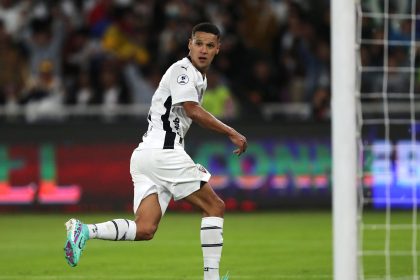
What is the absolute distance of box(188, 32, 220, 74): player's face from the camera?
846cm

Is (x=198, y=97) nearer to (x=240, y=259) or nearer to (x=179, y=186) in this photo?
(x=179, y=186)

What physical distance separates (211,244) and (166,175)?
64 centimetres

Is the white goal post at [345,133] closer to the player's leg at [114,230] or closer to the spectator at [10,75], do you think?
the player's leg at [114,230]

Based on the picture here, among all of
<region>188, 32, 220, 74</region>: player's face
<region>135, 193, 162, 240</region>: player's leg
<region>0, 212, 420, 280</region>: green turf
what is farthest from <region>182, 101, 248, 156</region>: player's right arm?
<region>0, 212, 420, 280</region>: green turf

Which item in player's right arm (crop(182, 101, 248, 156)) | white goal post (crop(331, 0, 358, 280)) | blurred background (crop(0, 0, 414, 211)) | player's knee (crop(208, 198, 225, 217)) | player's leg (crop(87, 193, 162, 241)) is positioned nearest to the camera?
white goal post (crop(331, 0, 358, 280))

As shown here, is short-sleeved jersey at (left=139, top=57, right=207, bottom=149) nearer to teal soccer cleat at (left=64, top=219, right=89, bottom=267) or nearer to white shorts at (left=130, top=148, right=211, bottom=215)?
white shorts at (left=130, top=148, right=211, bottom=215)

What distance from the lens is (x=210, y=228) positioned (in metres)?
8.42

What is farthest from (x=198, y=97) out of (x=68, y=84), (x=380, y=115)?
(x=68, y=84)

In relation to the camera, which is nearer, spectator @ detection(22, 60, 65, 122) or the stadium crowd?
spectator @ detection(22, 60, 65, 122)

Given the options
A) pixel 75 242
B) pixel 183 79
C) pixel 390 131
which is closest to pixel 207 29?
pixel 183 79

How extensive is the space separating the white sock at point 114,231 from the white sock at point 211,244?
1.83 ft

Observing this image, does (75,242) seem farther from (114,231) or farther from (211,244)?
(211,244)

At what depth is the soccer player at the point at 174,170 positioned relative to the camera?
8.33 metres

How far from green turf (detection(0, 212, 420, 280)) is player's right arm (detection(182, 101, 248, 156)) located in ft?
6.33
